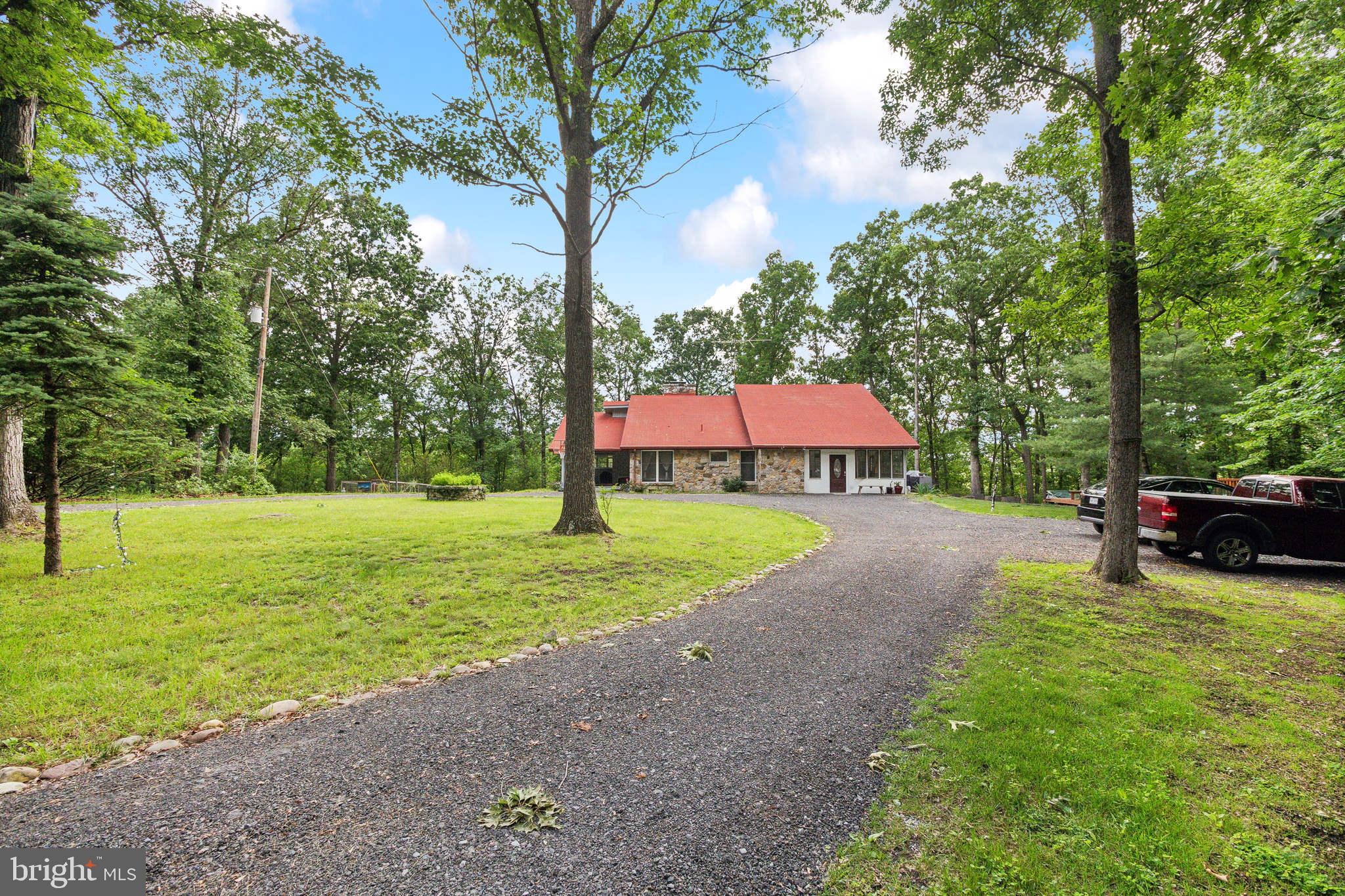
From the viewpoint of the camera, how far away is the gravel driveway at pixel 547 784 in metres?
1.80

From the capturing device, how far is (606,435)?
27047 mm

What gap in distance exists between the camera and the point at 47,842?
6.29ft

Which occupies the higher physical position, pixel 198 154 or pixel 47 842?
pixel 198 154

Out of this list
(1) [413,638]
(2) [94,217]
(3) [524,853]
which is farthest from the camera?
(2) [94,217]

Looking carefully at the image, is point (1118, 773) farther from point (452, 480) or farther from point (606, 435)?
point (606, 435)

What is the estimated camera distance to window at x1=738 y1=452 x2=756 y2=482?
81.3 feet

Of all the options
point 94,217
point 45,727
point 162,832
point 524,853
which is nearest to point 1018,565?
point 524,853

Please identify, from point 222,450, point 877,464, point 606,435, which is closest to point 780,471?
point 877,464

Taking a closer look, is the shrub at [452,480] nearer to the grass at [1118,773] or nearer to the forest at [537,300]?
the forest at [537,300]

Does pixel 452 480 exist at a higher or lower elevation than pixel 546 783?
higher

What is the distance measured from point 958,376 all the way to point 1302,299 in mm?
30149

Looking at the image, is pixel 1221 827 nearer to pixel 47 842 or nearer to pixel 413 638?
pixel 47 842

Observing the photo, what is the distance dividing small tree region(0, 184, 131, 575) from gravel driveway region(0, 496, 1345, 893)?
4710mm

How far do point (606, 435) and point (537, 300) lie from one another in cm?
1455
